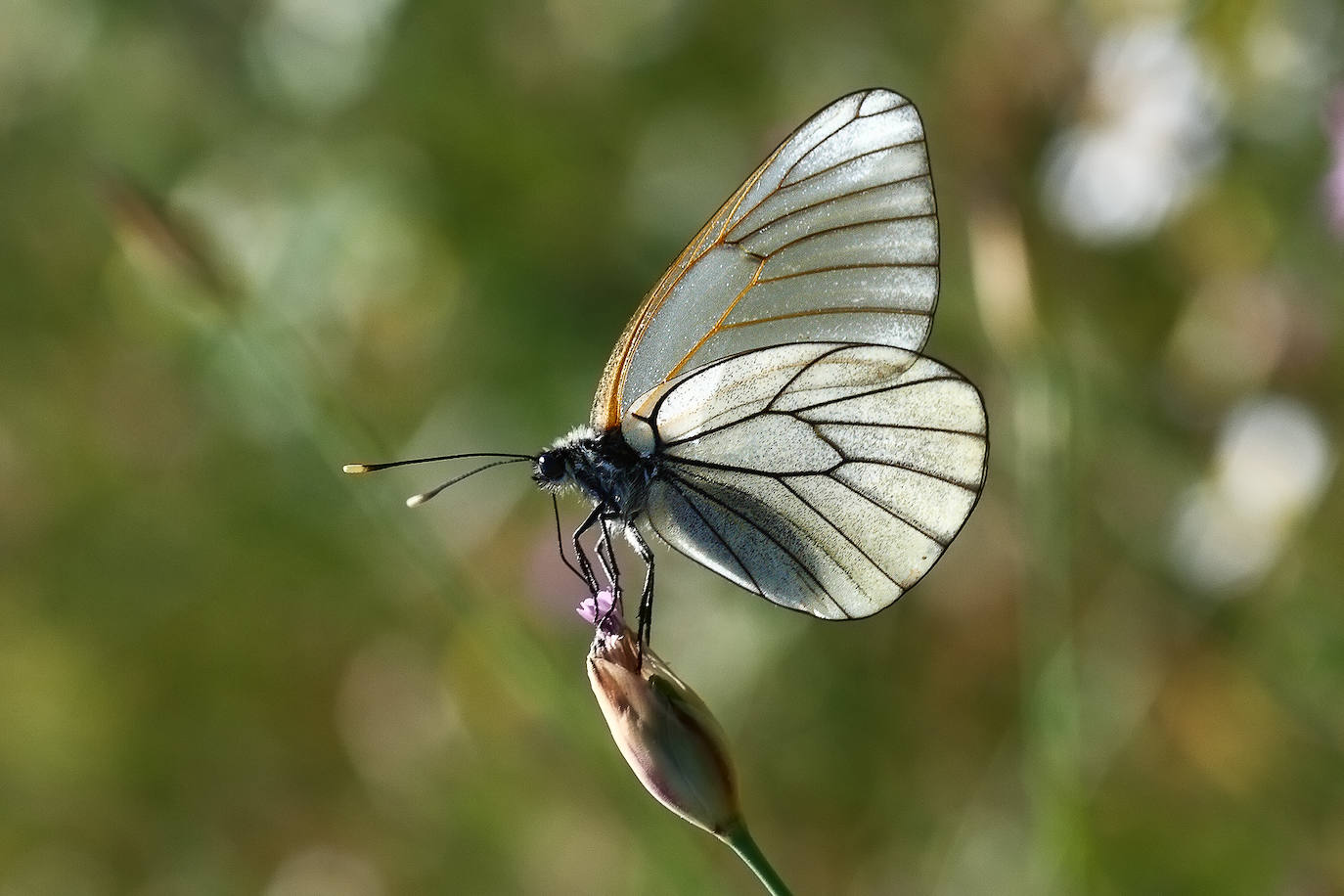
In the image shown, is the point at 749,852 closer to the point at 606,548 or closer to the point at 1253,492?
the point at 606,548

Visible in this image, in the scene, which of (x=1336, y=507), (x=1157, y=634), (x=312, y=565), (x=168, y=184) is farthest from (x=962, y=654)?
(x=168, y=184)

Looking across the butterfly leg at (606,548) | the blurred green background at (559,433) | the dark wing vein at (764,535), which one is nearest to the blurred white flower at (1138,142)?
the blurred green background at (559,433)

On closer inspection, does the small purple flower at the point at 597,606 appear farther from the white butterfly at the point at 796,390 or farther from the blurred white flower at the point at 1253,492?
the blurred white flower at the point at 1253,492

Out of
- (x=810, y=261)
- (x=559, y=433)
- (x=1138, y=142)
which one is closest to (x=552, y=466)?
(x=810, y=261)

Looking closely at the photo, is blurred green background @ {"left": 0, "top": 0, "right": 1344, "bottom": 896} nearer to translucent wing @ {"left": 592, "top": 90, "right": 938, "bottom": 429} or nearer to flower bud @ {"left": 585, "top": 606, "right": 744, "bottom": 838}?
translucent wing @ {"left": 592, "top": 90, "right": 938, "bottom": 429}

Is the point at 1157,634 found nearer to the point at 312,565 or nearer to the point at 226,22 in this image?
the point at 312,565

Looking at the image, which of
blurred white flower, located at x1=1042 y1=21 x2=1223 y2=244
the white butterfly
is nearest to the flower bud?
the white butterfly
